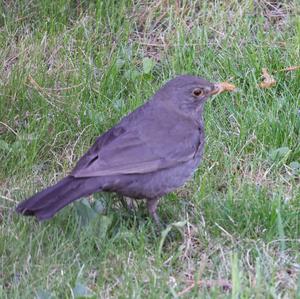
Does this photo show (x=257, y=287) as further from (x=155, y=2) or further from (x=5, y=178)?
(x=155, y=2)

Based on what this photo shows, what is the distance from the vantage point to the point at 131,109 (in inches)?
238

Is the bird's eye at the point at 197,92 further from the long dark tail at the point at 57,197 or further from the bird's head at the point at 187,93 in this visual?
the long dark tail at the point at 57,197

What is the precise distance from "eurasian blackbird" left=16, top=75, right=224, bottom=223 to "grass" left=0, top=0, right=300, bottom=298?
0.19 meters

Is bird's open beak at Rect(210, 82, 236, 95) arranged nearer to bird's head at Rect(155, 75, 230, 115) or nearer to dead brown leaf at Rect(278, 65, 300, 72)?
bird's head at Rect(155, 75, 230, 115)

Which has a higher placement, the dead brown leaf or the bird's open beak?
the bird's open beak

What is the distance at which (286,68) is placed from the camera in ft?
20.5

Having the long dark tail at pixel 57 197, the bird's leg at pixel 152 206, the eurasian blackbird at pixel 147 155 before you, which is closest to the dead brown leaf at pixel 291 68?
the eurasian blackbird at pixel 147 155

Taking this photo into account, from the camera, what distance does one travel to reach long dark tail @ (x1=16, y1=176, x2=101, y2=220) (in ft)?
15.0

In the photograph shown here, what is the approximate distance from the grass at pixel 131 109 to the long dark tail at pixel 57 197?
17 cm

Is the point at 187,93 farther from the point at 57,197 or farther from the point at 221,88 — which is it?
the point at 57,197

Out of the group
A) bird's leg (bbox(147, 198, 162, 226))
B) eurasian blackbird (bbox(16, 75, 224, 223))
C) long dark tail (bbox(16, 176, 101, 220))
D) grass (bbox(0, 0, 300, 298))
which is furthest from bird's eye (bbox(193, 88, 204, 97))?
long dark tail (bbox(16, 176, 101, 220))

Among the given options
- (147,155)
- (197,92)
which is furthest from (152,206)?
(197,92)

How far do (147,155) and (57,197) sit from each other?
59 cm

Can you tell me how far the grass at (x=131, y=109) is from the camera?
4.44m
